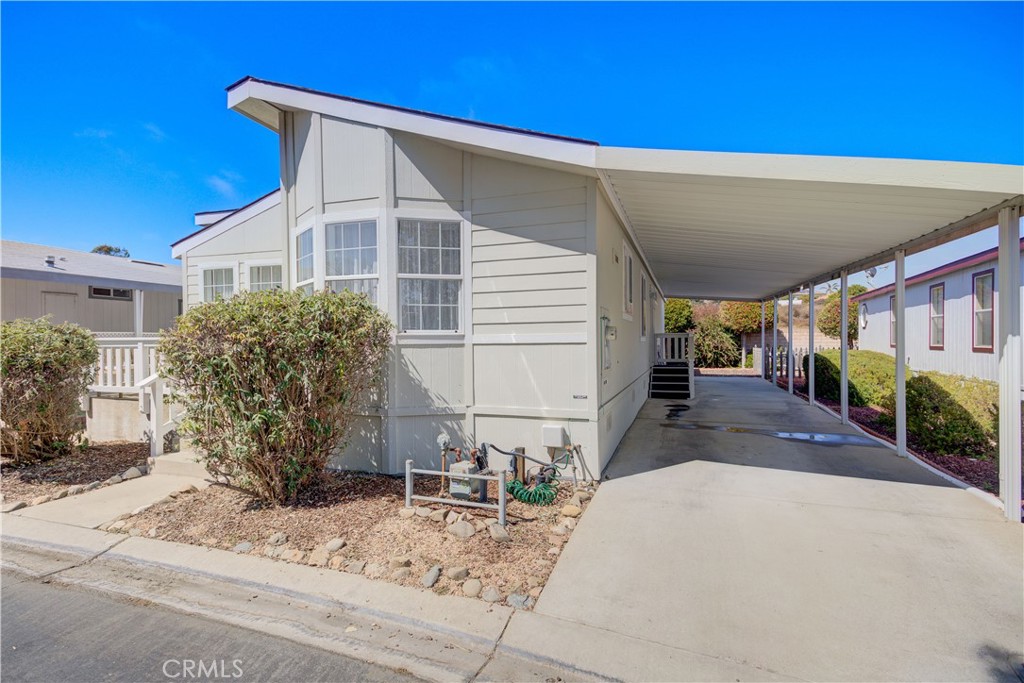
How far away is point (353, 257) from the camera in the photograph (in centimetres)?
551

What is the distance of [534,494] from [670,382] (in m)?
9.11

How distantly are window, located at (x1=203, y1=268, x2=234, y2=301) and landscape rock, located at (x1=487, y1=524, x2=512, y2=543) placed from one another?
7.14 meters

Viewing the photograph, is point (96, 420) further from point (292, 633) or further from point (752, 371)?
point (752, 371)

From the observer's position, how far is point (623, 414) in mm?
7332

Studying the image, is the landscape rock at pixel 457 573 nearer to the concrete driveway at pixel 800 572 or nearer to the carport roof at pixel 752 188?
the concrete driveway at pixel 800 572

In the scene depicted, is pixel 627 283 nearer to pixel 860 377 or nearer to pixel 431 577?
pixel 431 577

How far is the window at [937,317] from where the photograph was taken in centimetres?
1241

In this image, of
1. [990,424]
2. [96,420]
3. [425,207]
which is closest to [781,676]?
[425,207]

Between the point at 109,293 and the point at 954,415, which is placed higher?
the point at 109,293

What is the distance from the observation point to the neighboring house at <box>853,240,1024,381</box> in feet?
34.4

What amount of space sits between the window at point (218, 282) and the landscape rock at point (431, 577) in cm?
726

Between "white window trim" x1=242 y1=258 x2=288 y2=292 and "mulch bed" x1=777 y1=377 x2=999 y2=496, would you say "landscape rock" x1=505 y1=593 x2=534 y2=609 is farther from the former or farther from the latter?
"white window trim" x1=242 y1=258 x2=288 y2=292

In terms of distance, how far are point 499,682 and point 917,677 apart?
2020 mm

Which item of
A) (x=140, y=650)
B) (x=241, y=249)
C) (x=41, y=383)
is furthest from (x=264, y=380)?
(x=241, y=249)
